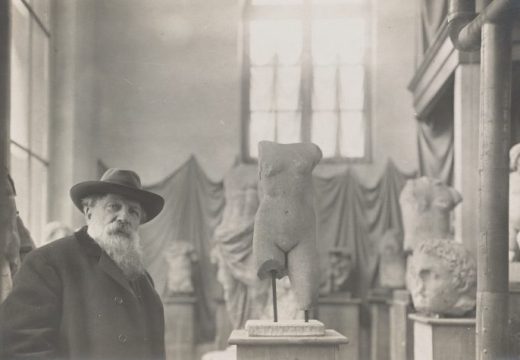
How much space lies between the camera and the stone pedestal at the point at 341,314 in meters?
12.1

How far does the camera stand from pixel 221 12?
14.2 m

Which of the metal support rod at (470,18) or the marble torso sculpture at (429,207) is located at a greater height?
the metal support rod at (470,18)

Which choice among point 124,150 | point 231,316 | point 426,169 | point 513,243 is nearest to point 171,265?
point 231,316

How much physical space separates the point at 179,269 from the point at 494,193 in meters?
7.26

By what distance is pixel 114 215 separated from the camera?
4.12 meters

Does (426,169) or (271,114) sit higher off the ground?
(271,114)

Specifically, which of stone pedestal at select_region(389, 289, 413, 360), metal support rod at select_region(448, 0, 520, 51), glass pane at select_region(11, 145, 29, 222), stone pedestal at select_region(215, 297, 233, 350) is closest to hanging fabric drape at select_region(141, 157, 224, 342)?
stone pedestal at select_region(215, 297, 233, 350)

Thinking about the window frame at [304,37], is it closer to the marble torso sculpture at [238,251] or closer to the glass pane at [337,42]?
the glass pane at [337,42]

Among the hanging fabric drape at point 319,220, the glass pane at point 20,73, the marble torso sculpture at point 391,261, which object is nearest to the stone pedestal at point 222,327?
the hanging fabric drape at point 319,220

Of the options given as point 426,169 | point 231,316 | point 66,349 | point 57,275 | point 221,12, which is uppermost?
point 221,12

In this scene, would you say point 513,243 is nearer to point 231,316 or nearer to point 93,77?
point 231,316

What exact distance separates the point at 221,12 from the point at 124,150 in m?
2.89

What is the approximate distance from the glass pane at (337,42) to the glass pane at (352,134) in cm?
96

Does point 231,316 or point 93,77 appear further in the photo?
point 93,77
